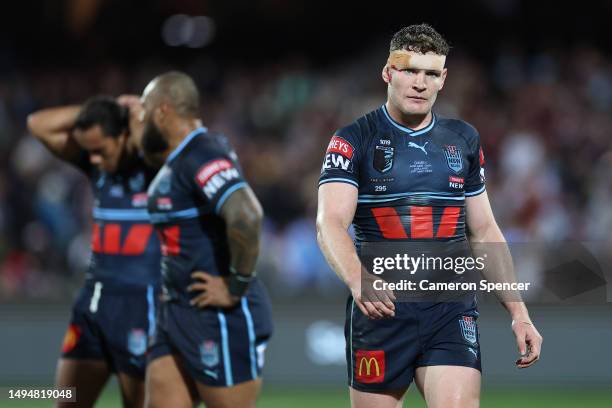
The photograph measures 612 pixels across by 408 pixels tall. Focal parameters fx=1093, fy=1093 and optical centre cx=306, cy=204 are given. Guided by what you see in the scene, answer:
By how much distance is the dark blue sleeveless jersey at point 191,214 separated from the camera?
256 inches

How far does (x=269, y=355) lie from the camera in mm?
11664

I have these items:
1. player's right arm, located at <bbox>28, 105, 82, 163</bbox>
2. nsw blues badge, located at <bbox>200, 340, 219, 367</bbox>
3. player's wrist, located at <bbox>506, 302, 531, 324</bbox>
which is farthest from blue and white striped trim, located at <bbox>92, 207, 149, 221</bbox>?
player's wrist, located at <bbox>506, 302, 531, 324</bbox>

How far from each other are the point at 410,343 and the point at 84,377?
2661 mm

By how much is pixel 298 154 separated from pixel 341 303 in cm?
368

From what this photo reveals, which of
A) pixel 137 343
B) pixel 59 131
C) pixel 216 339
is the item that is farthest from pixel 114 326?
pixel 59 131

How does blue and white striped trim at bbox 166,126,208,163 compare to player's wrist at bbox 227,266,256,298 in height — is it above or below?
above

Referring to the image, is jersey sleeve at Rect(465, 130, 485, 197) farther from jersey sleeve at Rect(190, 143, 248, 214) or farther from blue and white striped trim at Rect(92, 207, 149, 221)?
blue and white striped trim at Rect(92, 207, 149, 221)

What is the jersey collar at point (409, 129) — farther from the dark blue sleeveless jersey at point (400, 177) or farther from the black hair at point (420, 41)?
the black hair at point (420, 41)

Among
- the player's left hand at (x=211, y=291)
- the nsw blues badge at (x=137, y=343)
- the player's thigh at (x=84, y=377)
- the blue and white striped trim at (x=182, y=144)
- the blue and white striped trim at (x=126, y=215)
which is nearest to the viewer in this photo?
the player's left hand at (x=211, y=291)

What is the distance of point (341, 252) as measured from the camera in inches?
208

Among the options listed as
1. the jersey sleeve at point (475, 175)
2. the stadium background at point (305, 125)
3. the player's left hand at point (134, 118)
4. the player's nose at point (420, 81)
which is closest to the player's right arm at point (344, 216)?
the player's nose at point (420, 81)

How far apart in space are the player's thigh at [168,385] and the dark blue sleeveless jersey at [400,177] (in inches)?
61.0

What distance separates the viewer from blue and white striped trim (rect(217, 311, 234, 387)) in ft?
21.0

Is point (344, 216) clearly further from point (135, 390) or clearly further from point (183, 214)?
point (135, 390)
